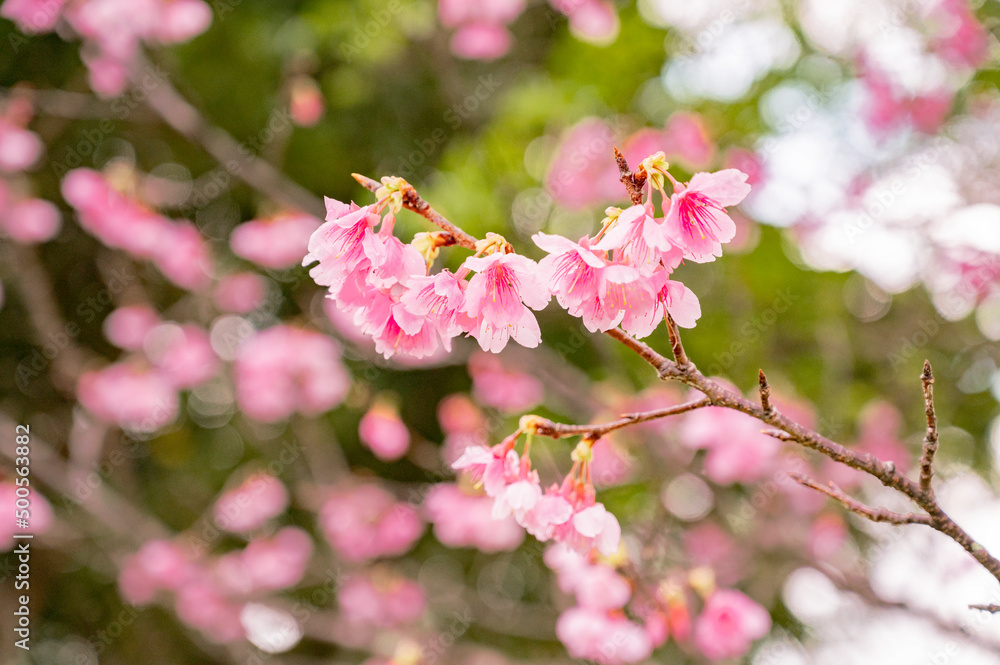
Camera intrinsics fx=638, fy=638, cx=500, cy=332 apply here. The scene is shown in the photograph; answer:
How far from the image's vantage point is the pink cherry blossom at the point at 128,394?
10.9 ft

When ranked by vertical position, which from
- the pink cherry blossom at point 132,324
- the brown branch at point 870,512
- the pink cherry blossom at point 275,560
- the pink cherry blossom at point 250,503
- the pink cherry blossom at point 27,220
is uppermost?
the brown branch at point 870,512

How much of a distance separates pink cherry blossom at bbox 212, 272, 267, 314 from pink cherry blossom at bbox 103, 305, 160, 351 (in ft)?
1.21

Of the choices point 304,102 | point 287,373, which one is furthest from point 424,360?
point 304,102

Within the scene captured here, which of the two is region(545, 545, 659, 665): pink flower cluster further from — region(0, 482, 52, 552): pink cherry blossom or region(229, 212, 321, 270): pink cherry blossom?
region(0, 482, 52, 552): pink cherry blossom

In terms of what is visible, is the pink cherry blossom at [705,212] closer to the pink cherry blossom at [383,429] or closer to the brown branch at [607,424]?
the brown branch at [607,424]

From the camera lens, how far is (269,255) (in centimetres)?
309

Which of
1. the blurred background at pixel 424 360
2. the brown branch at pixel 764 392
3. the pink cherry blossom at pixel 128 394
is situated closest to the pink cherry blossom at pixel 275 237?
the blurred background at pixel 424 360

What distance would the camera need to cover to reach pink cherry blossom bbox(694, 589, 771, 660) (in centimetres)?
171

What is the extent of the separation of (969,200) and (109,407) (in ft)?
13.9

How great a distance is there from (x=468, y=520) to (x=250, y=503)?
1469mm

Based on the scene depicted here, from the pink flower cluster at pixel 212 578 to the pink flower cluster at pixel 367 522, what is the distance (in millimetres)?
328

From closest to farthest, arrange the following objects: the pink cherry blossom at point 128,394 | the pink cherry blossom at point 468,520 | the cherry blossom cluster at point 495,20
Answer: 1. the pink cherry blossom at point 468,520
2. the cherry blossom cluster at point 495,20
3. the pink cherry blossom at point 128,394

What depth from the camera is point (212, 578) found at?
3.52 meters

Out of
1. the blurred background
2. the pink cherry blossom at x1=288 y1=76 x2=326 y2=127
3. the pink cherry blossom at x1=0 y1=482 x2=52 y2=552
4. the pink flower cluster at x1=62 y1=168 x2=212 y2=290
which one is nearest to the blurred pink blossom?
the blurred background
